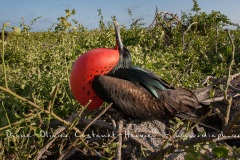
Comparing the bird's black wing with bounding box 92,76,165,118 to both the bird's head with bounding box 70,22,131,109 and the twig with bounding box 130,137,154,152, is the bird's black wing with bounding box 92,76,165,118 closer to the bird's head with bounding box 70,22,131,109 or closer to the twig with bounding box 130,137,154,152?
the bird's head with bounding box 70,22,131,109

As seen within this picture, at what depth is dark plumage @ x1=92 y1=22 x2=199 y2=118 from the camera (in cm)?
175

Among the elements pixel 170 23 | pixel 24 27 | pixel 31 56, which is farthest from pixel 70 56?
pixel 170 23

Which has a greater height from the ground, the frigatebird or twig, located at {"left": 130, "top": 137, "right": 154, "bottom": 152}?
the frigatebird

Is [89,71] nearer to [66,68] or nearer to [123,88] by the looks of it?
[123,88]

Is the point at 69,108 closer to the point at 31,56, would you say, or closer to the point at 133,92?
the point at 133,92

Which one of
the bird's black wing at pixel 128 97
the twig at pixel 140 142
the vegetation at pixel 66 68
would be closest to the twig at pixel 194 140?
the vegetation at pixel 66 68

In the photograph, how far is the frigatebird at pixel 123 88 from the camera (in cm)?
173

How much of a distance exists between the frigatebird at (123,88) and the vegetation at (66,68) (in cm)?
12

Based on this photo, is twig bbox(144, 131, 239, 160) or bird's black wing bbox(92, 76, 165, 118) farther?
bird's black wing bbox(92, 76, 165, 118)

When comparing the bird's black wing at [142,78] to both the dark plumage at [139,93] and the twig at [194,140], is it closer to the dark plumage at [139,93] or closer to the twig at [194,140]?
the dark plumage at [139,93]

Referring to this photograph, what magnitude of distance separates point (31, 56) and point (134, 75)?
1.34 metres

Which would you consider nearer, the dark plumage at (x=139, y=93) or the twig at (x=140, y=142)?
the twig at (x=140, y=142)

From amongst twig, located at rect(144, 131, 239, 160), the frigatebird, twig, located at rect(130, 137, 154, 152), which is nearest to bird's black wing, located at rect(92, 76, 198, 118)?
the frigatebird

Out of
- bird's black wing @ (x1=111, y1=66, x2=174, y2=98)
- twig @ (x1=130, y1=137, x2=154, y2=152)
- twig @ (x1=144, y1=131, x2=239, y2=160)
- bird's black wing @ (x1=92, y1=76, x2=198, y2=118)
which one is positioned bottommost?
twig @ (x1=130, y1=137, x2=154, y2=152)
